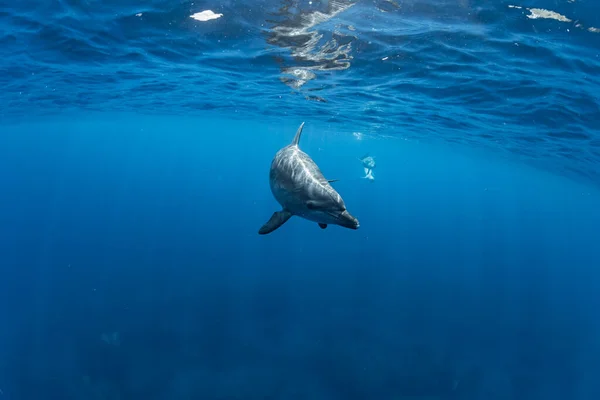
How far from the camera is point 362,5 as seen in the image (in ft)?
31.2

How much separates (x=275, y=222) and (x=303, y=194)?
0.60 metres

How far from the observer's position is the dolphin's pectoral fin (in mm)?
4841

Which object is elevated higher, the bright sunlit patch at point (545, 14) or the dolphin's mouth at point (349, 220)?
the bright sunlit patch at point (545, 14)

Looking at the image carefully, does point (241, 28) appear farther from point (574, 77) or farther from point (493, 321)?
point (493, 321)

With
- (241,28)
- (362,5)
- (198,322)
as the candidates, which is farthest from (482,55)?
(198,322)

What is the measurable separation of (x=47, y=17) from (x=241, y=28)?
6.36 meters

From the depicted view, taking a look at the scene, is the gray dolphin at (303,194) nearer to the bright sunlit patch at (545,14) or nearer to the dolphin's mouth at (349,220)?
the dolphin's mouth at (349,220)

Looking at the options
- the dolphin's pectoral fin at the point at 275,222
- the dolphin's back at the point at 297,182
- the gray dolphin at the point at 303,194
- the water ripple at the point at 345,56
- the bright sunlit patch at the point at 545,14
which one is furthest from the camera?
the water ripple at the point at 345,56

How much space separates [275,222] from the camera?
4926mm

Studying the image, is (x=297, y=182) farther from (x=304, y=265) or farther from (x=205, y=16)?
(x=304, y=265)

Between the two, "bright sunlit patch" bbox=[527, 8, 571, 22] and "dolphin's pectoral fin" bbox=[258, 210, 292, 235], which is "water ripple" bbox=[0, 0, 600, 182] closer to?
"bright sunlit patch" bbox=[527, 8, 571, 22]

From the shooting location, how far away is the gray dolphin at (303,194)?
14.1ft

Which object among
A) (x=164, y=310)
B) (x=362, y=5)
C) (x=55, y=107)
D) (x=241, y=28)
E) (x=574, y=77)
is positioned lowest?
(x=164, y=310)

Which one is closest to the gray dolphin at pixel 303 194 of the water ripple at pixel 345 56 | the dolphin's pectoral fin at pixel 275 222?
the dolphin's pectoral fin at pixel 275 222
